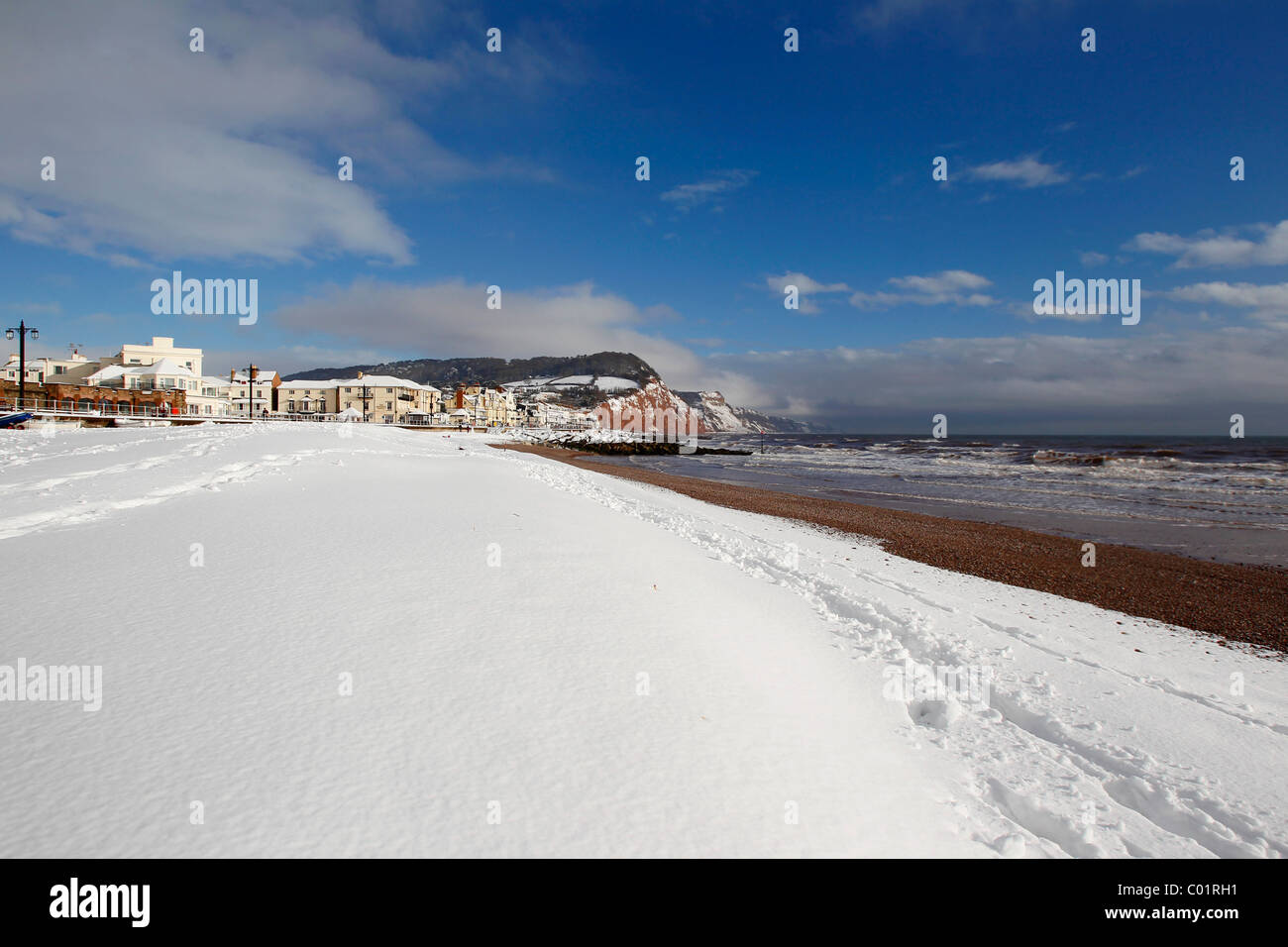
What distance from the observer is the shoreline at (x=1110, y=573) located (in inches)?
331

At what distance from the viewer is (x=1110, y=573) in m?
11.1

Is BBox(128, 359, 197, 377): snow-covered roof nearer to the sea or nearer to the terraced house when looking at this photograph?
the terraced house

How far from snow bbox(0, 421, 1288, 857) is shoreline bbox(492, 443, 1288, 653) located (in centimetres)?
131

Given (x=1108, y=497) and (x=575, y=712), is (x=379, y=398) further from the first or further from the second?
(x=575, y=712)

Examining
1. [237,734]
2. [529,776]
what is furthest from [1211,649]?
[237,734]

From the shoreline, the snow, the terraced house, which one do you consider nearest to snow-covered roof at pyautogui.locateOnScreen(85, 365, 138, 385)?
the terraced house

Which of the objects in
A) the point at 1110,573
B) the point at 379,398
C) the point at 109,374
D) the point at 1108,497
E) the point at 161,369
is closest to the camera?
the point at 1110,573

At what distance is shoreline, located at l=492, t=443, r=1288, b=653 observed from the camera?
8398 millimetres

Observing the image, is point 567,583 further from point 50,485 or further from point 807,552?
point 50,485

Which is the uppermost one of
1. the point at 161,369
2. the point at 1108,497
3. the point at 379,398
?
the point at 379,398

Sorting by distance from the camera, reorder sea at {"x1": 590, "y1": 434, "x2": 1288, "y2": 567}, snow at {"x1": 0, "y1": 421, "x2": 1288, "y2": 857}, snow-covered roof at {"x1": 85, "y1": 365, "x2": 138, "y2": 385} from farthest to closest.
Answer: snow-covered roof at {"x1": 85, "y1": 365, "x2": 138, "y2": 385}
sea at {"x1": 590, "y1": 434, "x2": 1288, "y2": 567}
snow at {"x1": 0, "y1": 421, "x2": 1288, "y2": 857}

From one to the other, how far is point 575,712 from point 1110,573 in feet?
40.1

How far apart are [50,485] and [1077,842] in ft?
53.9

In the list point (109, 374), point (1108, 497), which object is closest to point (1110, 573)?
point (1108, 497)
